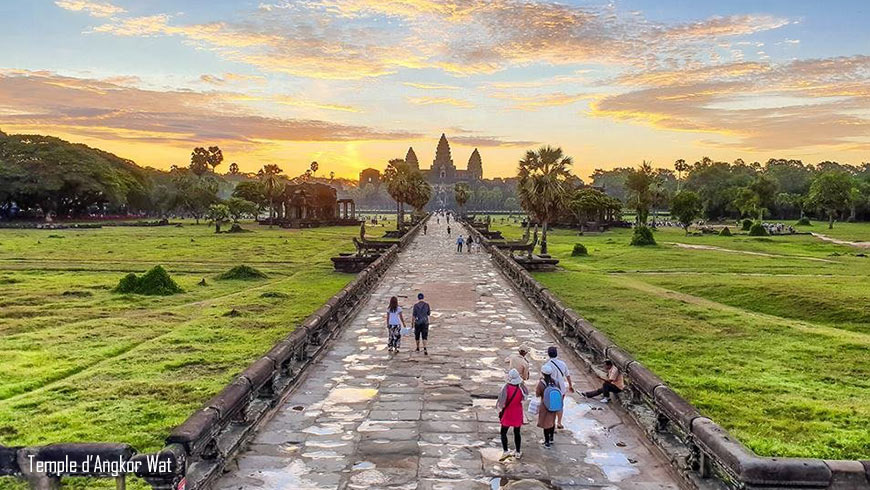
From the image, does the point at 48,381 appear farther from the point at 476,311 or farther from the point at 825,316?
the point at 825,316

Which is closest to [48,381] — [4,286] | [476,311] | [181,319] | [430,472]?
[181,319]

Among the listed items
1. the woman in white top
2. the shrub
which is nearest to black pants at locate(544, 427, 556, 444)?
the woman in white top

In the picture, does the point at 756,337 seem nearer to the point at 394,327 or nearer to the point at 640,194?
the point at 394,327

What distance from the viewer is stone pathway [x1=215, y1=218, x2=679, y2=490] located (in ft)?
23.1

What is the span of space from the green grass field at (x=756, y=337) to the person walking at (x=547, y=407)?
9.58 ft

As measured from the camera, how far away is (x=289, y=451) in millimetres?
7746

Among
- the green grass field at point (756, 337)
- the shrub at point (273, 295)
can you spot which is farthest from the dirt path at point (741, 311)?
the shrub at point (273, 295)

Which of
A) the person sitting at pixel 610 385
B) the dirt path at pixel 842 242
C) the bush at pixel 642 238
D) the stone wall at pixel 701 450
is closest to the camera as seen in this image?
the stone wall at pixel 701 450

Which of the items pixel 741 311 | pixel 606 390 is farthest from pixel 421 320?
pixel 741 311

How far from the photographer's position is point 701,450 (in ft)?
22.3

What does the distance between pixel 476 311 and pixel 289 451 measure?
34.8 feet

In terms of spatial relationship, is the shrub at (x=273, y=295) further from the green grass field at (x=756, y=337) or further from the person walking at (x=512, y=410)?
the person walking at (x=512, y=410)

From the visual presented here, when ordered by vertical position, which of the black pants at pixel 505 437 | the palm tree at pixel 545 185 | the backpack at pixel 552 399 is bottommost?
the black pants at pixel 505 437

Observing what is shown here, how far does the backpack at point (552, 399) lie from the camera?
7.90 meters
